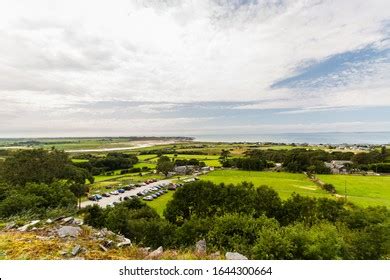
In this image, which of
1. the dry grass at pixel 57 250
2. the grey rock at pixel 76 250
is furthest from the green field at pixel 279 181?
the grey rock at pixel 76 250

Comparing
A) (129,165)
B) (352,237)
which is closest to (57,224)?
(352,237)

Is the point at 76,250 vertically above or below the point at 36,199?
above

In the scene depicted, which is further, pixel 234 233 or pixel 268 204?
pixel 268 204

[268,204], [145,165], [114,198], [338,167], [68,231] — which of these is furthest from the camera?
[338,167]

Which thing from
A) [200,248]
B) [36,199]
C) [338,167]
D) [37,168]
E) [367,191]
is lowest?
[367,191]

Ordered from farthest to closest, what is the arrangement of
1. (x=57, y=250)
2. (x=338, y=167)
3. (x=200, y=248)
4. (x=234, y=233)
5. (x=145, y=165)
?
(x=338, y=167), (x=145, y=165), (x=234, y=233), (x=200, y=248), (x=57, y=250)

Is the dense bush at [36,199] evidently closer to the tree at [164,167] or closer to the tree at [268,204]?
the tree at [268,204]

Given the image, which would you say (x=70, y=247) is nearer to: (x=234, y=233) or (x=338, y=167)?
(x=234, y=233)

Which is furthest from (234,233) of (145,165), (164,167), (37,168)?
(145,165)

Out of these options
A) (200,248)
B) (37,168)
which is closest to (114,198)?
(37,168)
